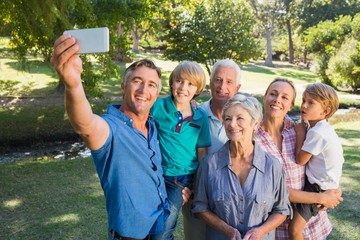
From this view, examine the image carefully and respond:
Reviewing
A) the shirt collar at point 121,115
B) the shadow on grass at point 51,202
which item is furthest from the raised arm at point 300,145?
the shadow on grass at point 51,202

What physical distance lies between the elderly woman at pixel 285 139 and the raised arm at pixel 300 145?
0.09ft

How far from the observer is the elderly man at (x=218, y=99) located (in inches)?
104

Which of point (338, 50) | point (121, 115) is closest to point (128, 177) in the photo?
point (121, 115)

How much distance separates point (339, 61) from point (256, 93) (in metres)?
4.92

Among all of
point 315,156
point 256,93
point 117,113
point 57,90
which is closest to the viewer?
point 117,113

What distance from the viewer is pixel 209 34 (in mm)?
18906

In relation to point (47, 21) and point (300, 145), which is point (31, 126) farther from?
point (300, 145)

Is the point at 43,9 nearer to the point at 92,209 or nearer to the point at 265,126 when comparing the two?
the point at 92,209

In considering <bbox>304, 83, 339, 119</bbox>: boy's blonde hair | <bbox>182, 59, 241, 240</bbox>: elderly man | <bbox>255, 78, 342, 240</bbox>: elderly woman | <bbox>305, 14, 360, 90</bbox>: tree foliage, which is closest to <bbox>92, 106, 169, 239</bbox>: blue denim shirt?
<bbox>182, 59, 241, 240</bbox>: elderly man

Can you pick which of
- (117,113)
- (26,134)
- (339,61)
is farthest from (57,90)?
(117,113)

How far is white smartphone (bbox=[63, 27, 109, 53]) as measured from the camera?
1.49m

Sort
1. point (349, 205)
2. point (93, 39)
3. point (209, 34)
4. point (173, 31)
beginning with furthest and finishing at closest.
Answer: point (173, 31), point (209, 34), point (349, 205), point (93, 39)

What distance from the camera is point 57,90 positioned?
17.1 meters

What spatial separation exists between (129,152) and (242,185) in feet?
2.35
